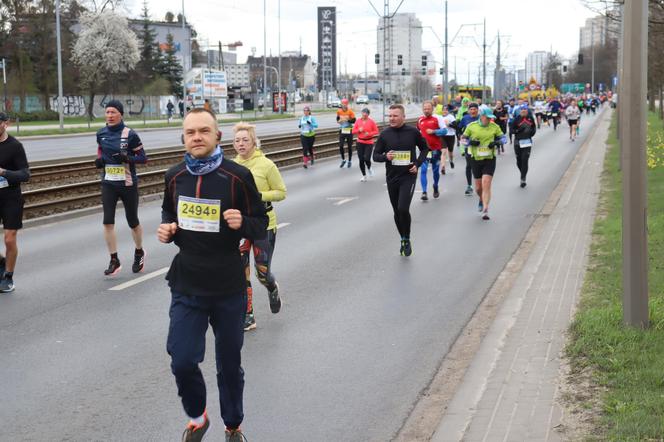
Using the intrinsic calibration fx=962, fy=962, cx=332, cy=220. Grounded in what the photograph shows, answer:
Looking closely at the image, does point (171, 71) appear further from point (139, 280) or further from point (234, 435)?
point (234, 435)

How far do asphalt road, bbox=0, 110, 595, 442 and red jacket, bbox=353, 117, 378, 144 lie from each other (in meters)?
8.00

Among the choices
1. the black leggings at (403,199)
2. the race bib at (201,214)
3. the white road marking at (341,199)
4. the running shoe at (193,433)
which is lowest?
the white road marking at (341,199)

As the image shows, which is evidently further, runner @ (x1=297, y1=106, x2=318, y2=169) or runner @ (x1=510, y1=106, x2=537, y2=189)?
runner @ (x1=297, y1=106, x2=318, y2=169)

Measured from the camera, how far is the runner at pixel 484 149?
15672 mm

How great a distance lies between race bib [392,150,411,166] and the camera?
12305 millimetres

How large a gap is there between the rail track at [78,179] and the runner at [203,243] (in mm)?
12635

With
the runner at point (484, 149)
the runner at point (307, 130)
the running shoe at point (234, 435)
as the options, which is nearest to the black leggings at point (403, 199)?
the runner at point (484, 149)

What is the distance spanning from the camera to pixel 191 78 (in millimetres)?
86188

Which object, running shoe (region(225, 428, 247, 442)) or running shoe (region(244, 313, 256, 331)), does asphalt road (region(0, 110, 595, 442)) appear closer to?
running shoe (region(244, 313, 256, 331))

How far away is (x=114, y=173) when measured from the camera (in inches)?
428

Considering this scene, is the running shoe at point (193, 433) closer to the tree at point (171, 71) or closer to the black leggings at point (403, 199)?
the black leggings at point (403, 199)

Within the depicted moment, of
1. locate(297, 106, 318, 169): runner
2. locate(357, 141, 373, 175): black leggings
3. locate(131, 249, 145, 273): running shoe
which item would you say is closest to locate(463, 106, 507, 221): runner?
locate(131, 249, 145, 273): running shoe

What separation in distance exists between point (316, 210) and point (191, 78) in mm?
70371

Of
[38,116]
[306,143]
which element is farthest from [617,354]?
[38,116]
